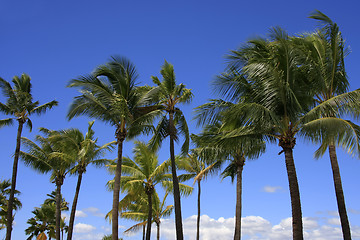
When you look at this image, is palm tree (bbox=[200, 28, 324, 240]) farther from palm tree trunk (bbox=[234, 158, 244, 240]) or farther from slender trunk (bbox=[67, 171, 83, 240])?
slender trunk (bbox=[67, 171, 83, 240])

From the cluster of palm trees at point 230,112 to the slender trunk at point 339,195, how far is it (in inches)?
1.4

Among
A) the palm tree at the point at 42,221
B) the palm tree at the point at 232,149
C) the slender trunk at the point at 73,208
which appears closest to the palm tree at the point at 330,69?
the palm tree at the point at 232,149

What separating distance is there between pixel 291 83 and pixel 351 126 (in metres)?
2.91

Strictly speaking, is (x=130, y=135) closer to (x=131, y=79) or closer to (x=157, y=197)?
(x=131, y=79)

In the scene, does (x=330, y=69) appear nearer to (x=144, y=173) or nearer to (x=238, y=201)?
(x=238, y=201)

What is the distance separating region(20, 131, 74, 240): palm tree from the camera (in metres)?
24.4

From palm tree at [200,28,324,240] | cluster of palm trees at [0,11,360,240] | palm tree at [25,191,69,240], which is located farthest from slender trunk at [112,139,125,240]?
palm tree at [25,191,69,240]

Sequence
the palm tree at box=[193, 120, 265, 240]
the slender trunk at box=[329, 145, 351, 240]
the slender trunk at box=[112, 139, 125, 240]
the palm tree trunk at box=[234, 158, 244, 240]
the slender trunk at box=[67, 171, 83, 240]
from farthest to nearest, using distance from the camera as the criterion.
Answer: the slender trunk at box=[67, 171, 83, 240]
the palm tree trunk at box=[234, 158, 244, 240]
the slender trunk at box=[112, 139, 125, 240]
the palm tree at box=[193, 120, 265, 240]
the slender trunk at box=[329, 145, 351, 240]

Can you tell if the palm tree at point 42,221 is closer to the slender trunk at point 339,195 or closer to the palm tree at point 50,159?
the palm tree at point 50,159

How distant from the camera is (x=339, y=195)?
1338 cm

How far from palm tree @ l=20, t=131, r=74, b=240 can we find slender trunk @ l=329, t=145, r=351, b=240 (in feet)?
55.4

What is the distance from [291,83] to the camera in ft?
43.1

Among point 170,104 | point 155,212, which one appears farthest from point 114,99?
point 155,212

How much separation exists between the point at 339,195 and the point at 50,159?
1858 cm
